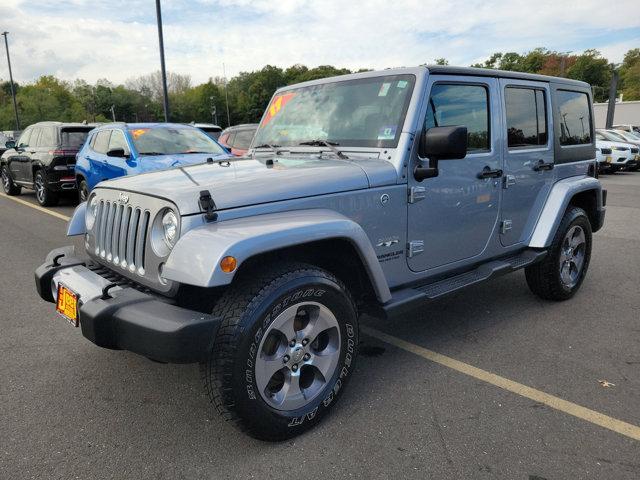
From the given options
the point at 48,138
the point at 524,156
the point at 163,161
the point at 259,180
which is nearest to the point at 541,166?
the point at 524,156

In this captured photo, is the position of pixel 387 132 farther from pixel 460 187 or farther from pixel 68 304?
pixel 68 304

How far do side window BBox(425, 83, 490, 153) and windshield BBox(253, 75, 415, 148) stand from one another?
21 centimetres

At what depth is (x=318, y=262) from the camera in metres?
2.80

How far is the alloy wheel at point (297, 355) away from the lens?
2412 millimetres

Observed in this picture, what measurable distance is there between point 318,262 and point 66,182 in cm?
893

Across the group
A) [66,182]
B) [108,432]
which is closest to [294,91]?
[108,432]

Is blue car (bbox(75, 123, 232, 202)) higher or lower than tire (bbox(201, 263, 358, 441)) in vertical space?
higher

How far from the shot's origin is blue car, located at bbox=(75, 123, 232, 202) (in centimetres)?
720

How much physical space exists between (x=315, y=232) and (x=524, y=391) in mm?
1683

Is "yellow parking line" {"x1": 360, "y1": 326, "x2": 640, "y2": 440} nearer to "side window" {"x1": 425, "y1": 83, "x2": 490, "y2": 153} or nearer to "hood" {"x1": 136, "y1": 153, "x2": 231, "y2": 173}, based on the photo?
"side window" {"x1": 425, "y1": 83, "x2": 490, "y2": 153}

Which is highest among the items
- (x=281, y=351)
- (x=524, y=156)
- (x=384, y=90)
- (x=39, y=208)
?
(x=384, y=90)

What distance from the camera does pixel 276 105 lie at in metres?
4.01

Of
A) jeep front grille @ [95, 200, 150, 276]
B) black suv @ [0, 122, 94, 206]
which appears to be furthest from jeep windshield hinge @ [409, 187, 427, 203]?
black suv @ [0, 122, 94, 206]

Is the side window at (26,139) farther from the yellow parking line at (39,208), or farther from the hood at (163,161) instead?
the hood at (163,161)
